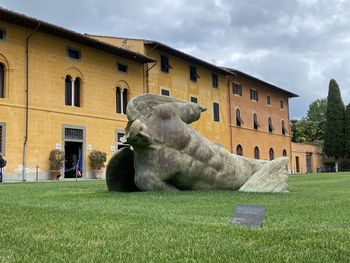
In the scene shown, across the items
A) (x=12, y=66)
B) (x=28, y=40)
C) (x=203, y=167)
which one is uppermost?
(x=28, y=40)

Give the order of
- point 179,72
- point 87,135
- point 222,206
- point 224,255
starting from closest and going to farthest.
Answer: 1. point 224,255
2. point 222,206
3. point 87,135
4. point 179,72

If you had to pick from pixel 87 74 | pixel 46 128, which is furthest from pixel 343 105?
pixel 46 128

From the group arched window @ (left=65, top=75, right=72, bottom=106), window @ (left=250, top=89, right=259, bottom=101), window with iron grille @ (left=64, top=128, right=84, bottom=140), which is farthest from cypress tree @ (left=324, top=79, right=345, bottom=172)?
arched window @ (left=65, top=75, right=72, bottom=106)

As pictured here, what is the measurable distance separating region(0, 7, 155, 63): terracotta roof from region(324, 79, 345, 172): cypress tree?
2936 centimetres

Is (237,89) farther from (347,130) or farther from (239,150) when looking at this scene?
(347,130)

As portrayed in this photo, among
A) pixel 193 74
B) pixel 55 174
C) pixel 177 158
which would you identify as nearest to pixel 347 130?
pixel 193 74

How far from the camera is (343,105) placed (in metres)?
52.8

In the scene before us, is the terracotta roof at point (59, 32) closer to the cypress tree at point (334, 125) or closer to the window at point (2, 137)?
the window at point (2, 137)

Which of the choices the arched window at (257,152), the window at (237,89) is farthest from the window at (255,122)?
the window at (237,89)

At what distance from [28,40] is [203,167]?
60.1 ft

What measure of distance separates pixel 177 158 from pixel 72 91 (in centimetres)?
1938

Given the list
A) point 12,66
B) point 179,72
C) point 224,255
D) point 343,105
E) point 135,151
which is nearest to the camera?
point 224,255

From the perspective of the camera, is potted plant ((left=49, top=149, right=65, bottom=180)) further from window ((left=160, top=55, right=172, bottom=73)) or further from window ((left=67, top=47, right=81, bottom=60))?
window ((left=160, top=55, right=172, bottom=73))

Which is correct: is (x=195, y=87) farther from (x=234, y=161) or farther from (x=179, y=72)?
(x=234, y=161)
